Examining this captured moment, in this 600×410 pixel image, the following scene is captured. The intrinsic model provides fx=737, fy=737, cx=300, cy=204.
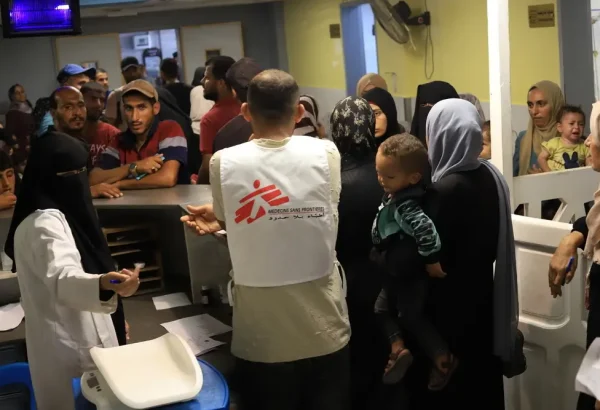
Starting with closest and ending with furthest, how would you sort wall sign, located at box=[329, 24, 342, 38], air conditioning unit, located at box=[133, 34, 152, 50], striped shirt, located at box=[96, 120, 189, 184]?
1. striped shirt, located at box=[96, 120, 189, 184]
2. wall sign, located at box=[329, 24, 342, 38]
3. air conditioning unit, located at box=[133, 34, 152, 50]

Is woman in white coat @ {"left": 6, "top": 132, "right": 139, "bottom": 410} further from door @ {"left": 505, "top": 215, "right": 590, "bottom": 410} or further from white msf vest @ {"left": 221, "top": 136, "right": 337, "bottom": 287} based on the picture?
door @ {"left": 505, "top": 215, "right": 590, "bottom": 410}

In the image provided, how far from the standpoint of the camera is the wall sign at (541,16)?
5.46 metres

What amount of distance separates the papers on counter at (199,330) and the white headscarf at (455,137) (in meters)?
0.93

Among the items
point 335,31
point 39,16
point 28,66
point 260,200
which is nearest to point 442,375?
point 260,200

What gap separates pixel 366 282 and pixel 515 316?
0.52 metres

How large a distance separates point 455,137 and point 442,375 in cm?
79

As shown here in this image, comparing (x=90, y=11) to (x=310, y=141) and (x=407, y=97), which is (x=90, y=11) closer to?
(x=407, y=97)

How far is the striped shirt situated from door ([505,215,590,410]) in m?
1.58

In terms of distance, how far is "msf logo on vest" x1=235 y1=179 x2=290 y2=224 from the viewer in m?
2.02

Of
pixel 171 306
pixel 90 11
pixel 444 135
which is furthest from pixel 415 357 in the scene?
pixel 90 11

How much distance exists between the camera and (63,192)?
2.19 metres

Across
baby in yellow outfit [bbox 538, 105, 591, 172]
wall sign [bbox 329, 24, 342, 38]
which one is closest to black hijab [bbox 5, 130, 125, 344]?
baby in yellow outfit [bbox 538, 105, 591, 172]

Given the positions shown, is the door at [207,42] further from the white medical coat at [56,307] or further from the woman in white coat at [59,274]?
the white medical coat at [56,307]

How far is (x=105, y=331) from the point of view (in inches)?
88.1
